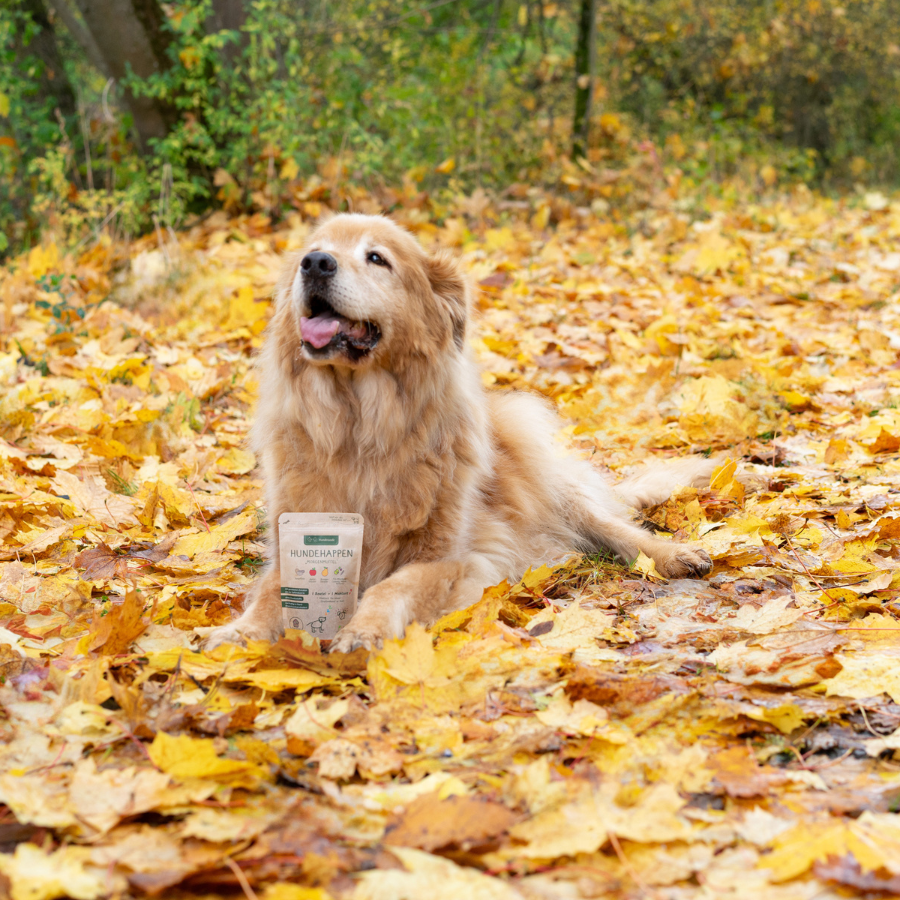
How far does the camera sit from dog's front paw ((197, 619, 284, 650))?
7.90 feet

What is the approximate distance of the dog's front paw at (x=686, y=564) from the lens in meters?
2.96

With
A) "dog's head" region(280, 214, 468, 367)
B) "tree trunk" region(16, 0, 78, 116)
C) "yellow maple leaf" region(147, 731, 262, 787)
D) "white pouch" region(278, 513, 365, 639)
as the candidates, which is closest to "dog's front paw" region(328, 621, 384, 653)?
"white pouch" region(278, 513, 365, 639)

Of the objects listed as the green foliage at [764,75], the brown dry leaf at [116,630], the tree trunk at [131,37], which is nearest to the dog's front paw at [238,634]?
the brown dry leaf at [116,630]

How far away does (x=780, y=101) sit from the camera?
43.0 feet

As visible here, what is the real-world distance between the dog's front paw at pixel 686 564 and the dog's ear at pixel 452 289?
1.06m

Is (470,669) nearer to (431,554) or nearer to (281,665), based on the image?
(281,665)

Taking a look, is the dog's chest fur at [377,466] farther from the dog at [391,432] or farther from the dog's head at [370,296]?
the dog's head at [370,296]

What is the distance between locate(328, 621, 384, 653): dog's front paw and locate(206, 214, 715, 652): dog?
0.19 meters

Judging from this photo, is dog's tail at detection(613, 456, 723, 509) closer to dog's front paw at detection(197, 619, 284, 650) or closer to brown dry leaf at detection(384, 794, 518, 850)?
dog's front paw at detection(197, 619, 284, 650)

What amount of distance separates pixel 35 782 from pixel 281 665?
0.68 metres

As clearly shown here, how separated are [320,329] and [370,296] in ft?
0.66

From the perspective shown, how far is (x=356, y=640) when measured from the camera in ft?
7.71

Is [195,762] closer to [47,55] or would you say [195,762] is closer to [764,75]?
[47,55]

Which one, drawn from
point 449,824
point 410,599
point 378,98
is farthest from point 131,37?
point 449,824
